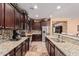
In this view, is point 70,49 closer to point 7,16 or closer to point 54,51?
point 54,51

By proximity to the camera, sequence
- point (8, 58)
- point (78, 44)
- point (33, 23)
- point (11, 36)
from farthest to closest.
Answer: point (33, 23) < point (11, 36) < point (78, 44) < point (8, 58)

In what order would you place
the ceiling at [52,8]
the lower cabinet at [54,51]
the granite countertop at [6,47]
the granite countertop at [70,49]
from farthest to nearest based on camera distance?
the ceiling at [52,8]
the lower cabinet at [54,51]
the granite countertop at [6,47]
the granite countertop at [70,49]

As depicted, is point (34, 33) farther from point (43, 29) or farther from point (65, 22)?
point (65, 22)

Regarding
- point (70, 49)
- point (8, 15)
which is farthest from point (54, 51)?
point (8, 15)

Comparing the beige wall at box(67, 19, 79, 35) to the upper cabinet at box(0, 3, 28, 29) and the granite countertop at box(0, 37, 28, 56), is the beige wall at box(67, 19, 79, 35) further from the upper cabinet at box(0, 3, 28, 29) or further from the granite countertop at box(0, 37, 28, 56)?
the granite countertop at box(0, 37, 28, 56)

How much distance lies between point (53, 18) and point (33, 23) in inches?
110

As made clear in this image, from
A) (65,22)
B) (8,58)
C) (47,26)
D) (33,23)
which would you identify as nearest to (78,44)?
(8,58)

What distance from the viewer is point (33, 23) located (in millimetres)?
12672

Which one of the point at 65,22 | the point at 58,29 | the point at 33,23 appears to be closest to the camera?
the point at 58,29

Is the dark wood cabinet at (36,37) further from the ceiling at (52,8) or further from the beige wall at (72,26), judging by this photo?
the ceiling at (52,8)

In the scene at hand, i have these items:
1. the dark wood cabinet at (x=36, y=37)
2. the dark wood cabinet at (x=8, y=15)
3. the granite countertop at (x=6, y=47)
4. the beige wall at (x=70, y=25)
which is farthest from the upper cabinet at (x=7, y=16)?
the dark wood cabinet at (x=36, y=37)

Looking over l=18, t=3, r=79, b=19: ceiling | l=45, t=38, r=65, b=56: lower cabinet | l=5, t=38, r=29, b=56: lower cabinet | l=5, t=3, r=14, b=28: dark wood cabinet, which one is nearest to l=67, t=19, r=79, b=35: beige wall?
l=18, t=3, r=79, b=19: ceiling

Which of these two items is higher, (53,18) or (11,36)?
(53,18)

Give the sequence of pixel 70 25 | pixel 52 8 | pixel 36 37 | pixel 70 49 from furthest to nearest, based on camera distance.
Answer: pixel 36 37 → pixel 70 25 → pixel 52 8 → pixel 70 49
